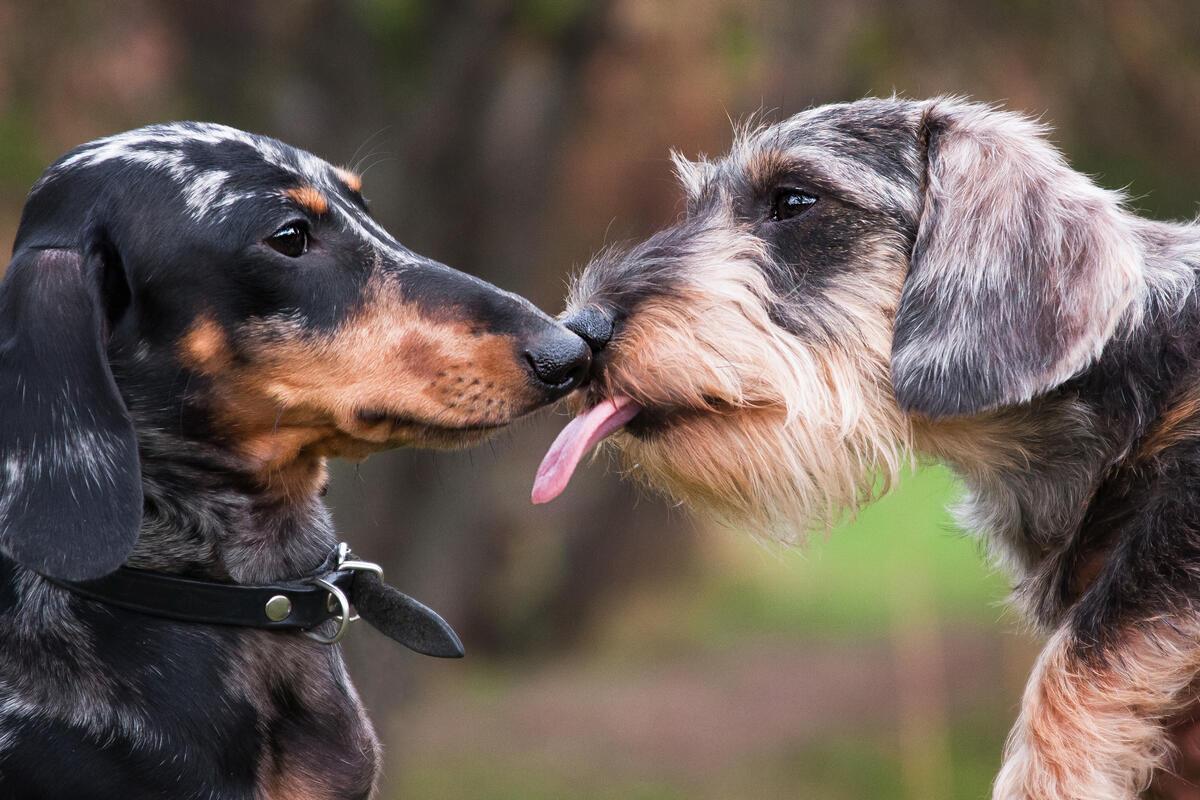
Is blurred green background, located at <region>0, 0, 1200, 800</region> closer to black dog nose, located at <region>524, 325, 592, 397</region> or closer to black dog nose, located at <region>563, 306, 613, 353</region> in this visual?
black dog nose, located at <region>563, 306, 613, 353</region>

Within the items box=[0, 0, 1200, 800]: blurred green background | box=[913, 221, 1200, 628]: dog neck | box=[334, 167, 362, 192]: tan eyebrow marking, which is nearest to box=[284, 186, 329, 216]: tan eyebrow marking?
box=[334, 167, 362, 192]: tan eyebrow marking

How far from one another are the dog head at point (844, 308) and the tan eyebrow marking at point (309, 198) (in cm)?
81

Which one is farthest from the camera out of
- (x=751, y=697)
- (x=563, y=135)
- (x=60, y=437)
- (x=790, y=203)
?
(x=751, y=697)

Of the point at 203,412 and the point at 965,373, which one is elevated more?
the point at 965,373

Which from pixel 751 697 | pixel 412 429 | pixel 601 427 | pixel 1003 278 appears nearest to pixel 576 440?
pixel 601 427

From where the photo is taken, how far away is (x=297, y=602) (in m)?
3.67

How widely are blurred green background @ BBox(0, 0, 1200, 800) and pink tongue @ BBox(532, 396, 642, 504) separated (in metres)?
2.71

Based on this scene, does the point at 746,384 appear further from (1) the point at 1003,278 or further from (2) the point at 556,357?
(1) the point at 1003,278

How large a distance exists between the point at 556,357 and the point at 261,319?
0.81 meters

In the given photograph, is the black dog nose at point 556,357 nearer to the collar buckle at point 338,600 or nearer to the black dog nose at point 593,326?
the black dog nose at point 593,326

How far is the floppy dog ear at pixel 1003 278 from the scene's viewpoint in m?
3.62

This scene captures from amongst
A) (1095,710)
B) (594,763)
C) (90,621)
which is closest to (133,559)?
(90,621)

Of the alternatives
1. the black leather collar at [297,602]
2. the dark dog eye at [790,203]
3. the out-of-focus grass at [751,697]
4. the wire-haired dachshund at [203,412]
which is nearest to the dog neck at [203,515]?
the wire-haired dachshund at [203,412]

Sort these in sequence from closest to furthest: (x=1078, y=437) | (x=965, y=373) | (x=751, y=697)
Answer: (x=965, y=373)
(x=1078, y=437)
(x=751, y=697)
